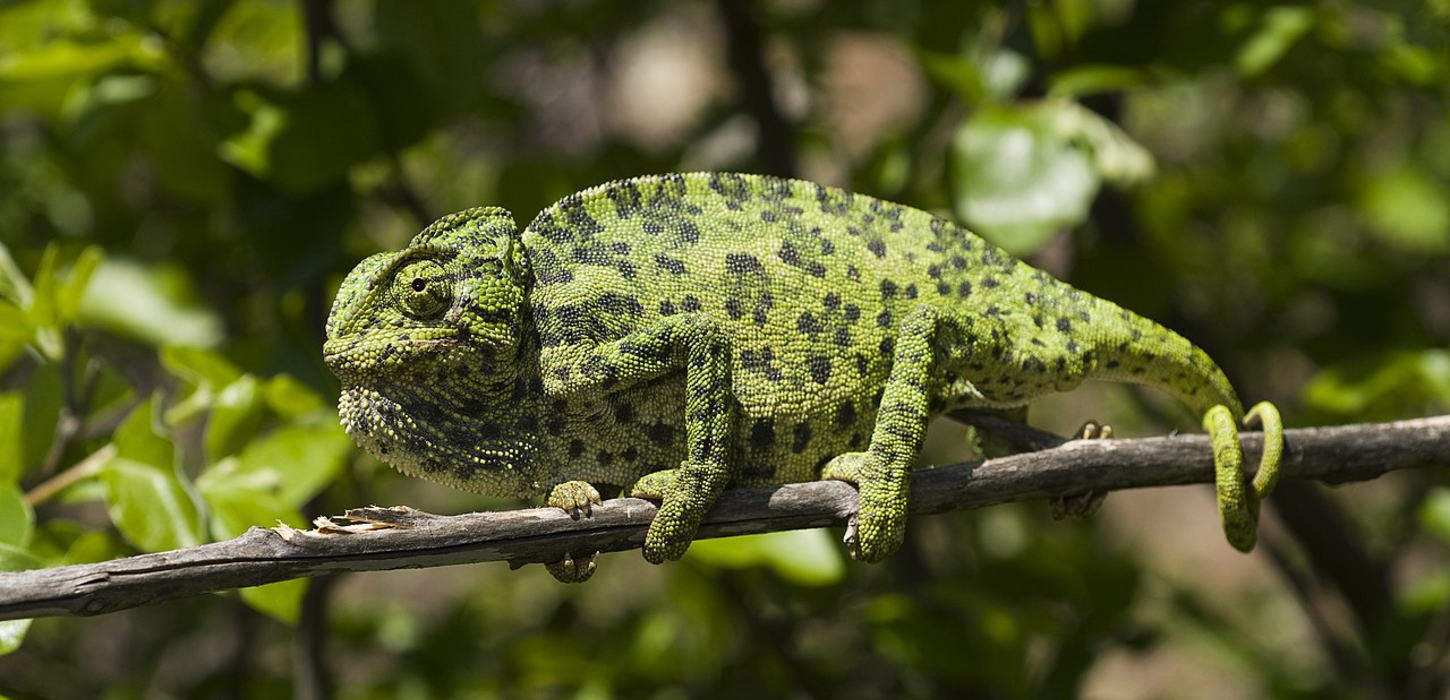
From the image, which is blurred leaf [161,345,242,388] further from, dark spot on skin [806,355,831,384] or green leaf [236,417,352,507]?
dark spot on skin [806,355,831,384]

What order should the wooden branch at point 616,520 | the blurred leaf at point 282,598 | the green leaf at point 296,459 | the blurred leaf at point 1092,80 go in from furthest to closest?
the blurred leaf at point 1092,80, the green leaf at point 296,459, the blurred leaf at point 282,598, the wooden branch at point 616,520

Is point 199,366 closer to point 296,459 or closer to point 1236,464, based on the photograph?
point 296,459

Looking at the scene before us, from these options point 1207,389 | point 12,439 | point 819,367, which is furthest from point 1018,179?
point 12,439

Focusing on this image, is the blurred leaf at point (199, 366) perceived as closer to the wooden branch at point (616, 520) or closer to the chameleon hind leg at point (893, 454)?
the wooden branch at point (616, 520)

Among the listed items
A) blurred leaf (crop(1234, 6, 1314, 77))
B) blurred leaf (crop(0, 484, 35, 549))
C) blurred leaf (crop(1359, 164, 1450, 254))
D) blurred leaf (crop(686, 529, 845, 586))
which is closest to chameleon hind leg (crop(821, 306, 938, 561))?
blurred leaf (crop(686, 529, 845, 586))

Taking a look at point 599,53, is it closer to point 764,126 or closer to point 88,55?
point 764,126

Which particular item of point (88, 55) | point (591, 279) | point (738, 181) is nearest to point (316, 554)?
point (591, 279)

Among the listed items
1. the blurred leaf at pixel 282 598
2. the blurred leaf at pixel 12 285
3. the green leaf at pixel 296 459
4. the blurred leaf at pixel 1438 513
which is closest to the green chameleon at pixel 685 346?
the blurred leaf at pixel 282 598
